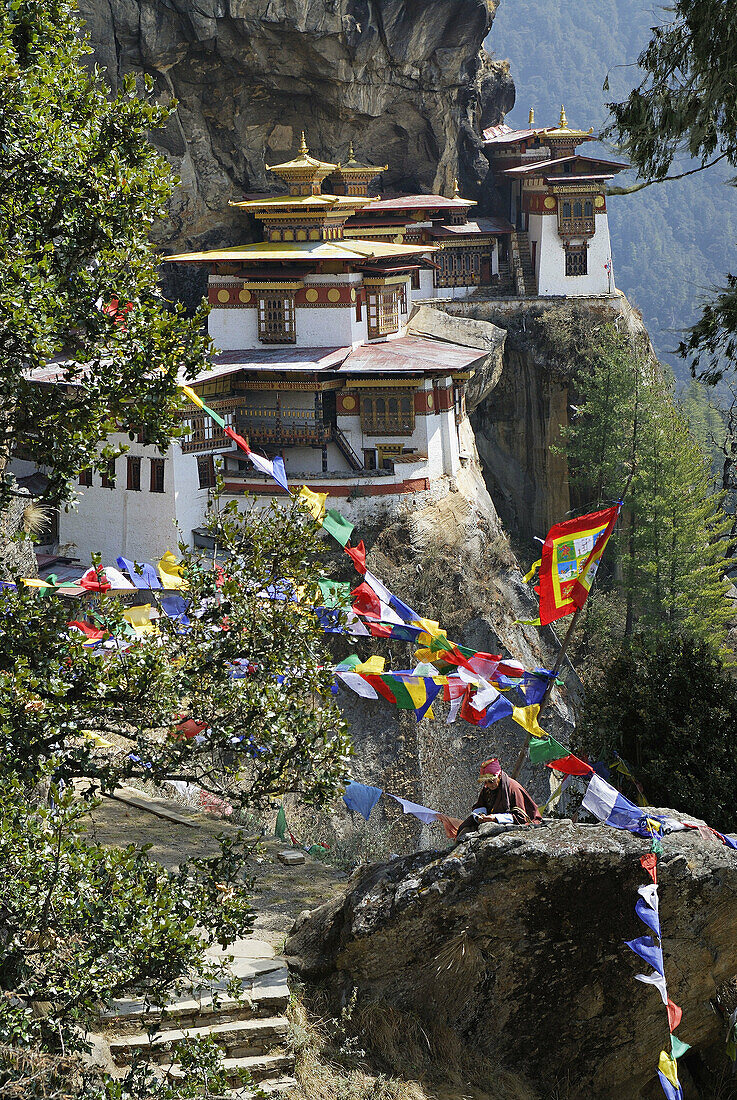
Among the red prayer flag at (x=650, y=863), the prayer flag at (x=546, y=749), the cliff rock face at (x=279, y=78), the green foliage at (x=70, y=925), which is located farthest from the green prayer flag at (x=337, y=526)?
the cliff rock face at (x=279, y=78)

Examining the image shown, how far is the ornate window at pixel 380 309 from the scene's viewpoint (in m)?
33.5

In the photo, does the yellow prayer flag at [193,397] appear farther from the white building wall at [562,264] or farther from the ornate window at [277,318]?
the white building wall at [562,264]

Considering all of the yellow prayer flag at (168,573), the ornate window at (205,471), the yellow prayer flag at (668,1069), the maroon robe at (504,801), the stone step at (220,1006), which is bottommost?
the yellow prayer flag at (668,1069)

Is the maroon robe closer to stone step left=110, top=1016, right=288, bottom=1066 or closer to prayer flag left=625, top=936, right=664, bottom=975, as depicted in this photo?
prayer flag left=625, top=936, right=664, bottom=975

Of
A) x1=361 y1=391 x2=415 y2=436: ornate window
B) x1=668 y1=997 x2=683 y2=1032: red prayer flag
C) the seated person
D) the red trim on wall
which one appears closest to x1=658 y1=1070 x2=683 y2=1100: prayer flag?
x1=668 y1=997 x2=683 y2=1032: red prayer flag

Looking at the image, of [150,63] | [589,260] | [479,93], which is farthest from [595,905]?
[479,93]

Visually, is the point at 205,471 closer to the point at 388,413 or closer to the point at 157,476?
the point at 157,476

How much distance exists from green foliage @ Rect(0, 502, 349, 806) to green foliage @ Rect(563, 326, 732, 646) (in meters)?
25.5

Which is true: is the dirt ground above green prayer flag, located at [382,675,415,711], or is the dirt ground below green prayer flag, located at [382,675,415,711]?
below

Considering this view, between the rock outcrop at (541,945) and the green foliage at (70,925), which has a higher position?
the green foliage at (70,925)

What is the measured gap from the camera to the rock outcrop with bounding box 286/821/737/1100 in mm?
7746

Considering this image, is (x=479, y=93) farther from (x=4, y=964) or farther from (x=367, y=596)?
(x=4, y=964)

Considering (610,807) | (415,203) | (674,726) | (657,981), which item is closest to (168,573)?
(674,726)

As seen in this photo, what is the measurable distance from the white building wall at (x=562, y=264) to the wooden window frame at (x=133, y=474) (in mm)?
25750
